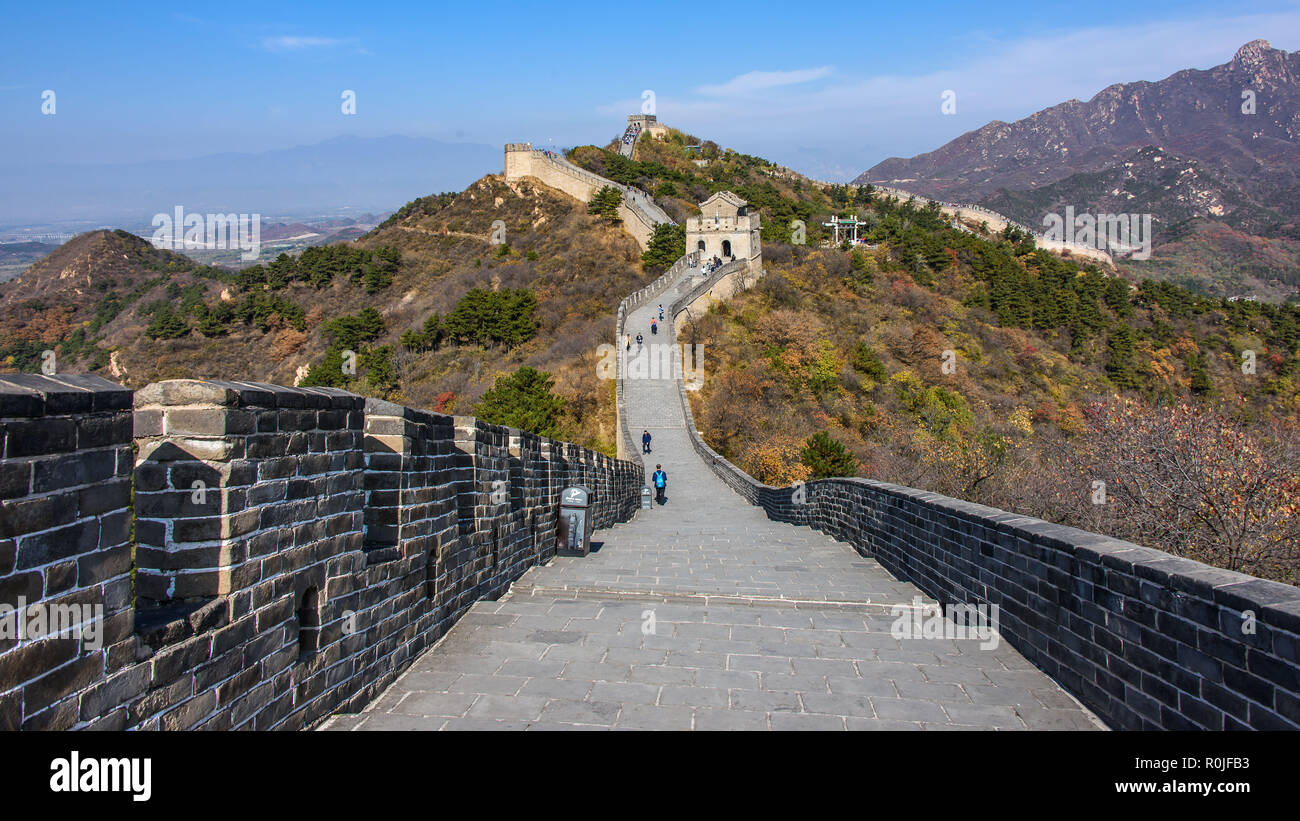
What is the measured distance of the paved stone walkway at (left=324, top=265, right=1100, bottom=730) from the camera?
157 inches

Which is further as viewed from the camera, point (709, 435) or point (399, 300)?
point (399, 300)

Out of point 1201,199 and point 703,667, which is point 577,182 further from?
point 1201,199

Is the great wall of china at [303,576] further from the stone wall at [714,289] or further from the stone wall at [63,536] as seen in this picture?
the stone wall at [714,289]

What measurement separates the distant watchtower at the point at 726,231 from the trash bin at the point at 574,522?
38.0m

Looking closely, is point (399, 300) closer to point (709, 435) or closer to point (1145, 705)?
point (709, 435)

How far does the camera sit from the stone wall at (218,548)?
2.22 meters

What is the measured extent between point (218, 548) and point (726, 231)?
4500 cm

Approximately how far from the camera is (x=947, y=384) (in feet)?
127

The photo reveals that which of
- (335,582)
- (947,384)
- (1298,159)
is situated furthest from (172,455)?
(1298,159)

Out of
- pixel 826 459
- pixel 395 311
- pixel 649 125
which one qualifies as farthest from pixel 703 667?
pixel 649 125

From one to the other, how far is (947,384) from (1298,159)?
198 metres

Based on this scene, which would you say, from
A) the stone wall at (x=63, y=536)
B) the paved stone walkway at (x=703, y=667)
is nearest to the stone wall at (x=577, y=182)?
the paved stone walkway at (x=703, y=667)

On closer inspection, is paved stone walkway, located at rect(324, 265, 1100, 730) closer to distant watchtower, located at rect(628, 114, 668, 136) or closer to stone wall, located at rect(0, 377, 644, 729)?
stone wall, located at rect(0, 377, 644, 729)

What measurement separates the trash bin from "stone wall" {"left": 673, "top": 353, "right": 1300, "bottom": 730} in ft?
13.1
